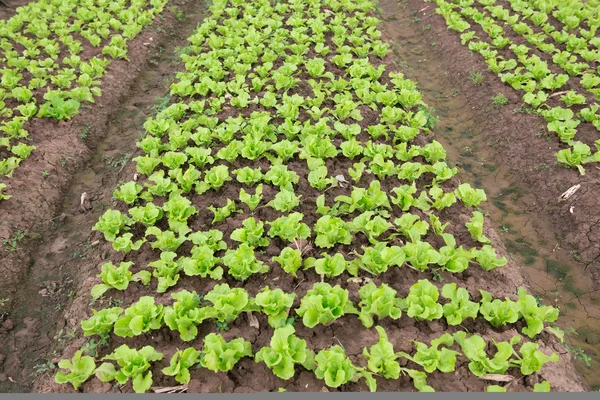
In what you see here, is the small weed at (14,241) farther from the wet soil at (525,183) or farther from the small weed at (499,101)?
the small weed at (499,101)

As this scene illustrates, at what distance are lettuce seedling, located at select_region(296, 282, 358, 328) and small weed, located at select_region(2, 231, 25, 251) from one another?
401 cm

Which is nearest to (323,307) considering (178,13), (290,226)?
(290,226)

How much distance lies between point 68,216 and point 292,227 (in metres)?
3.56

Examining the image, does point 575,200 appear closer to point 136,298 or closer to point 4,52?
point 136,298

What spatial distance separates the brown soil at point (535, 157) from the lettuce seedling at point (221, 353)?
4354 mm

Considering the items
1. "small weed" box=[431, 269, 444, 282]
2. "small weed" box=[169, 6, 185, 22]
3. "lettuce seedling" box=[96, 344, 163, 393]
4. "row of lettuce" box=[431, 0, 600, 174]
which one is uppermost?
"row of lettuce" box=[431, 0, 600, 174]

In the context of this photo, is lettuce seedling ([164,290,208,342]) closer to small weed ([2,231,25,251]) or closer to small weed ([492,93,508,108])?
small weed ([2,231,25,251])

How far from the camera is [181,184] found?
5.98m

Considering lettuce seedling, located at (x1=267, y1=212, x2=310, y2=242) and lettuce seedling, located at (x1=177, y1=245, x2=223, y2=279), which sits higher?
lettuce seedling, located at (x1=267, y1=212, x2=310, y2=242)

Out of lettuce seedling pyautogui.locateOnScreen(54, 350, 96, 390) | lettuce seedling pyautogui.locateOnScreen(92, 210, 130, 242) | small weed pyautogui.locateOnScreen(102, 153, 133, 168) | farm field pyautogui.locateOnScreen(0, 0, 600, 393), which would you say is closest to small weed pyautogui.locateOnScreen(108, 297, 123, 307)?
farm field pyautogui.locateOnScreen(0, 0, 600, 393)

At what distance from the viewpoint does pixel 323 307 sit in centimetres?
416

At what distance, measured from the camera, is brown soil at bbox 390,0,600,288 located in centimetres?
569

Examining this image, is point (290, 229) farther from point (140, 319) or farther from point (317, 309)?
point (140, 319)

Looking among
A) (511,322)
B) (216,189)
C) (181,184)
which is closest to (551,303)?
(511,322)
